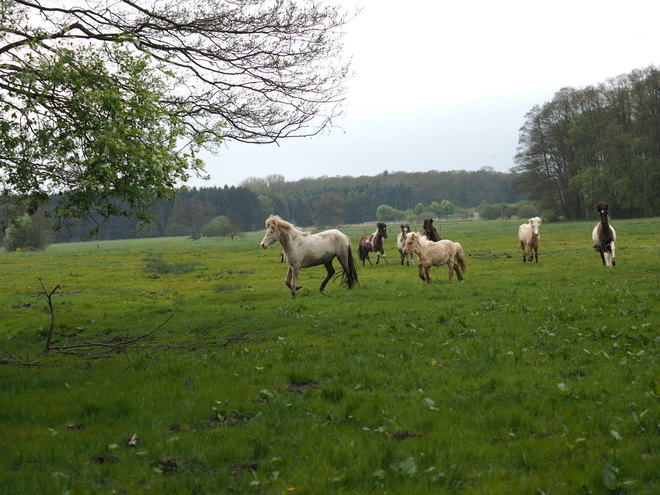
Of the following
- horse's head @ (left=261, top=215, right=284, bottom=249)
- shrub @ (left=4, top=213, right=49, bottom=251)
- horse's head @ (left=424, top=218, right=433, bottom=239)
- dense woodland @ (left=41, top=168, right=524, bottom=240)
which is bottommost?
horse's head @ (left=424, top=218, right=433, bottom=239)

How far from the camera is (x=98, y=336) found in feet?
43.0

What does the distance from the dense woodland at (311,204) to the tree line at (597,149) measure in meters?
52.7

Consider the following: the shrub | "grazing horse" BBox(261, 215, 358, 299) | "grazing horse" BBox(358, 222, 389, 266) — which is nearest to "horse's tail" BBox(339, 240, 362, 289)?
"grazing horse" BBox(261, 215, 358, 299)

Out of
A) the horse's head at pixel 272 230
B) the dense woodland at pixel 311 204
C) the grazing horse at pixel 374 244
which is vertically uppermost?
the dense woodland at pixel 311 204

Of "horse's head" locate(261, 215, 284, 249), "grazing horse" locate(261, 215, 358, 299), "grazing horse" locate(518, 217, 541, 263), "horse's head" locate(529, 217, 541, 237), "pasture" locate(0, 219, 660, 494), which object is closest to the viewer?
"pasture" locate(0, 219, 660, 494)

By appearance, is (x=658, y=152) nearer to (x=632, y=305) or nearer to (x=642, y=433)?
(x=632, y=305)

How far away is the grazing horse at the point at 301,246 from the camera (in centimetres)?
1695

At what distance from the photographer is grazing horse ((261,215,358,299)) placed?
16953mm

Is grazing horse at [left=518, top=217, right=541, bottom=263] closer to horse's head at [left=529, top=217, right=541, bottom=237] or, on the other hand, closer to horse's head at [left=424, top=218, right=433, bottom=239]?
horse's head at [left=529, top=217, right=541, bottom=237]

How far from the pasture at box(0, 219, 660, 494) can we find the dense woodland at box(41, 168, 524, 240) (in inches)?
3934

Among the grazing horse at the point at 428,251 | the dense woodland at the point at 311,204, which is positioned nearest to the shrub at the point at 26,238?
the dense woodland at the point at 311,204

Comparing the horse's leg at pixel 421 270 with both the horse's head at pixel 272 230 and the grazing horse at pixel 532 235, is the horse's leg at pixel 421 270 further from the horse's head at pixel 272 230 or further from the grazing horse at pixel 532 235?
the grazing horse at pixel 532 235

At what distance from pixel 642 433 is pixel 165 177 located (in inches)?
325

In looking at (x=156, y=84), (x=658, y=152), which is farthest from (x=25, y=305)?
(x=658, y=152)
